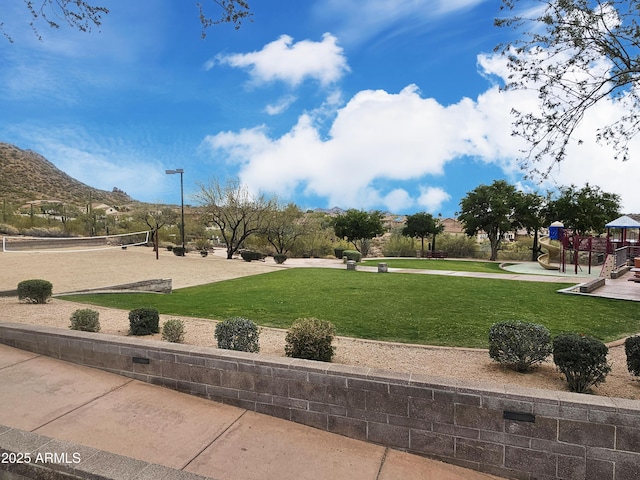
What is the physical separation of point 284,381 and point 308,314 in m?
5.41

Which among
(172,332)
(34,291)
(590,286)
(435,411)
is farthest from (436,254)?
(435,411)

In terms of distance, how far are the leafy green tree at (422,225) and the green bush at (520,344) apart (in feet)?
101

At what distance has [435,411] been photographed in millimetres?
3525

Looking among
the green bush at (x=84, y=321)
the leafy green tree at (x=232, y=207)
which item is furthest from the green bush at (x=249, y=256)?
the green bush at (x=84, y=321)

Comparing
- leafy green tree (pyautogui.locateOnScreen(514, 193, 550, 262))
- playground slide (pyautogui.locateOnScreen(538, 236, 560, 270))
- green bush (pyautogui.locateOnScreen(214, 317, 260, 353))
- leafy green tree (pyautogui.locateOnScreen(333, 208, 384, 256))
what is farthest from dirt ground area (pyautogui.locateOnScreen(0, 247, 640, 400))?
leafy green tree (pyautogui.locateOnScreen(514, 193, 550, 262))

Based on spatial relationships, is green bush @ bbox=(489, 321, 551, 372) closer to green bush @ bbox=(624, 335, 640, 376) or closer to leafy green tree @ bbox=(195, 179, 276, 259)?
green bush @ bbox=(624, 335, 640, 376)

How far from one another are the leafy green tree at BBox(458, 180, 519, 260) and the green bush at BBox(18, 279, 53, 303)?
96.0 ft

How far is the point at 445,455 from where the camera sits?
3525mm

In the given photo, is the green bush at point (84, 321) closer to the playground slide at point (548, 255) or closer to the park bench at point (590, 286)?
the park bench at point (590, 286)

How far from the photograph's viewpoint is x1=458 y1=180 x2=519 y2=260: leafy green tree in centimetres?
3067

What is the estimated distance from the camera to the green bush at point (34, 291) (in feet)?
32.2

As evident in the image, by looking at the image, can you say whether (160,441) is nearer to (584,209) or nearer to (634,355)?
(634,355)

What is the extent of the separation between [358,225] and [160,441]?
110 ft

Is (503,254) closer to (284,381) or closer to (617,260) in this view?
(617,260)
